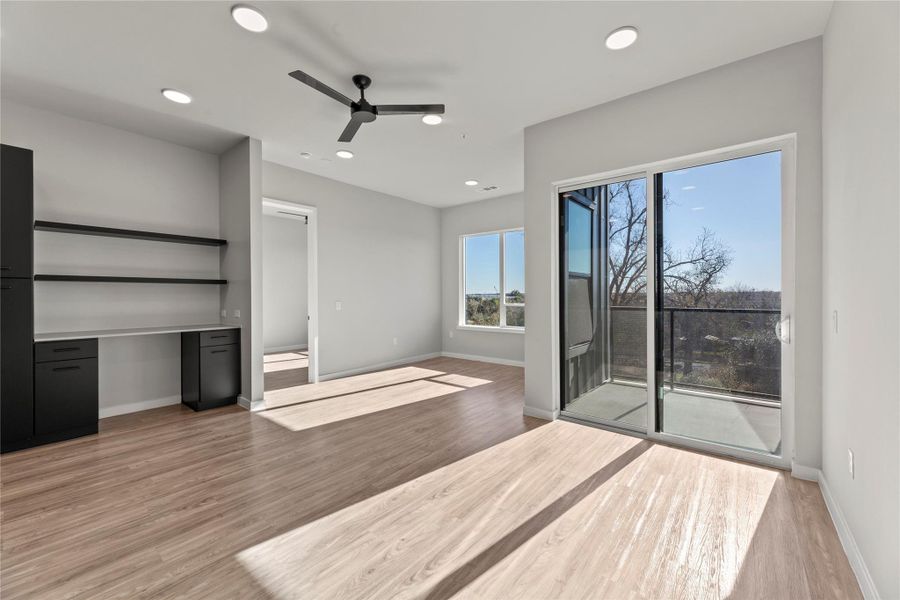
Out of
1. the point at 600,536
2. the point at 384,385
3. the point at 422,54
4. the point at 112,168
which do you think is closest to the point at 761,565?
the point at 600,536

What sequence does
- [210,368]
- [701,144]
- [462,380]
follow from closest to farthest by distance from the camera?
[701,144]
[210,368]
[462,380]

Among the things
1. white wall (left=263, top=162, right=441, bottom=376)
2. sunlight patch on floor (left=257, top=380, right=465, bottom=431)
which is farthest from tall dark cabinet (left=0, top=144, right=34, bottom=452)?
white wall (left=263, top=162, right=441, bottom=376)

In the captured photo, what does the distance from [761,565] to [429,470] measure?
1817 mm

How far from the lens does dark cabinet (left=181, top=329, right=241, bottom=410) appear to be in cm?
397

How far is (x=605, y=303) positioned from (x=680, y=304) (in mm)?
605

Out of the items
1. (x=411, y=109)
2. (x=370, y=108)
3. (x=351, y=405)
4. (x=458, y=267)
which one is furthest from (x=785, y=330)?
(x=458, y=267)

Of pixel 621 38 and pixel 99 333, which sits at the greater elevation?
pixel 621 38

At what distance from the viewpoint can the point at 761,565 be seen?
5.52ft

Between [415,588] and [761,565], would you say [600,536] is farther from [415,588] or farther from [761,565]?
[415,588]

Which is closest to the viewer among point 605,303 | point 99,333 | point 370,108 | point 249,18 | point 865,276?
point 865,276

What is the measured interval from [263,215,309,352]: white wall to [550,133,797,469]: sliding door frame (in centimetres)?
638

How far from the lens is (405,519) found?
2.05 m

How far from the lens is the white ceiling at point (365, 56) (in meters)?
2.23

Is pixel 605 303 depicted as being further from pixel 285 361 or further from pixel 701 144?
pixel 285 361
